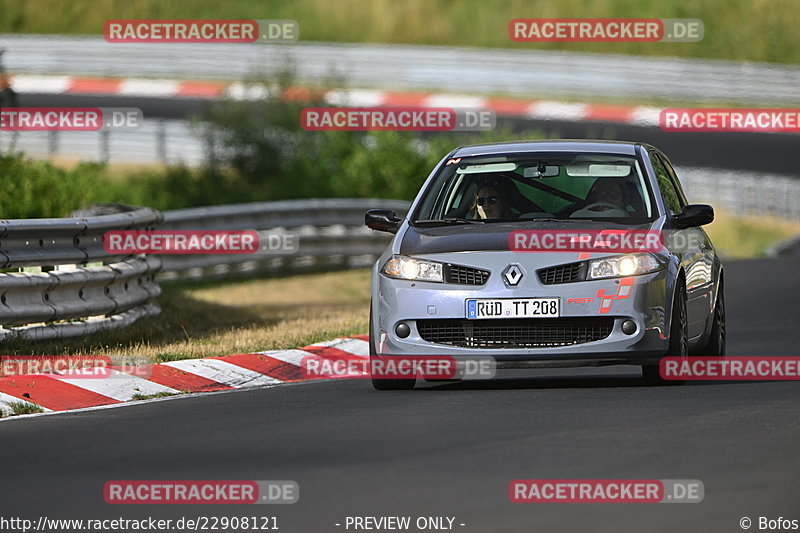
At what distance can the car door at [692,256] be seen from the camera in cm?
1159

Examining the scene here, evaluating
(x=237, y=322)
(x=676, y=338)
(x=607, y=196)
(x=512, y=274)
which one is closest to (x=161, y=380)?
(x=512, y=274)

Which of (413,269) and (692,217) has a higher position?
(692,217)

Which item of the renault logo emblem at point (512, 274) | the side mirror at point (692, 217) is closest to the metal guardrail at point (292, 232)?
the side mirror at point (692, 217)

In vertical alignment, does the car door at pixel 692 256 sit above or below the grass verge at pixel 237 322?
above

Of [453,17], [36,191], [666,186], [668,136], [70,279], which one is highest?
[453,17]

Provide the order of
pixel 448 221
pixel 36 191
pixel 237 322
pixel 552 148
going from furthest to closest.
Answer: pixel 36 191 < pixel 237 322 < pixel 552 148 < pixel 448 221

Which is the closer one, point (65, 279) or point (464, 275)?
point (464, 275)

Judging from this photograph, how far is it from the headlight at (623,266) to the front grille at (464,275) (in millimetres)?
651

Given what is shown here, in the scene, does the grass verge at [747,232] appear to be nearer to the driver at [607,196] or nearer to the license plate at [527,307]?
the driver at [607,196]

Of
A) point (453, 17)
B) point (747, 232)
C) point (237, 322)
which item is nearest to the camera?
point (237, 322)

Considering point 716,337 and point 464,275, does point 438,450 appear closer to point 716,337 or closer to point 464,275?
point 464,275

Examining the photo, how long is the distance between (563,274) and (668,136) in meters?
30.3

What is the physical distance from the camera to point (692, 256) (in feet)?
38.8

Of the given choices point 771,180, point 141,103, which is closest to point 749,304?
point 771,180
